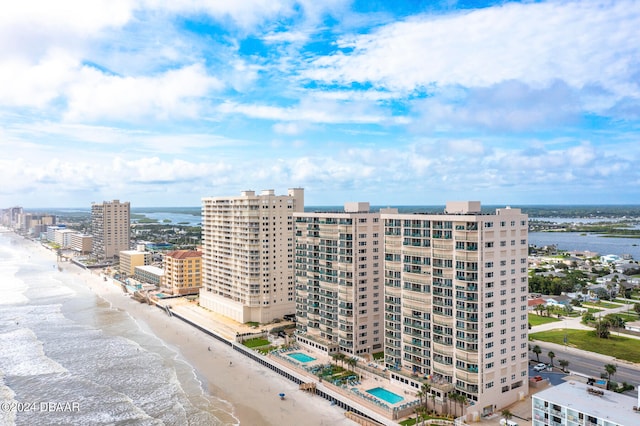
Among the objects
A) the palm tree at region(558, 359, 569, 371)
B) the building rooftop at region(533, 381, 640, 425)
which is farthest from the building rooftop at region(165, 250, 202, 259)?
the building rooftop at region(533, 381, 640, 425)

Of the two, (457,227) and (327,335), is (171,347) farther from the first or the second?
(457,227)

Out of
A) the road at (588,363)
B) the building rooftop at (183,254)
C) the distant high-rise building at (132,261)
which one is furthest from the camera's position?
the distant high-rise building at (132,261)

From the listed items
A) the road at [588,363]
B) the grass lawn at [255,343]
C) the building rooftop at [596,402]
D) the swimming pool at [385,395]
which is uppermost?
the building rooftop at [596,402]

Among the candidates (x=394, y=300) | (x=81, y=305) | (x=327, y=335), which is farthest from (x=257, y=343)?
(x=81, y=305)

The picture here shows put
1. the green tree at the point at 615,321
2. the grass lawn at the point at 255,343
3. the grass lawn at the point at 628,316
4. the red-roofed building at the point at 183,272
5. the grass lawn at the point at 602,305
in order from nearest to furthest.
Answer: the grass lawn at the point at 255,343 → the green tree at the point at 615,321 → the grass lawn at the point at 628,316 → the grass lawn at the point at 602,305 → the red-roofed building at the point at 183,272

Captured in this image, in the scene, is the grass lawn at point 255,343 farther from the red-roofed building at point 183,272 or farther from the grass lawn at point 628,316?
the grass lawn at point 628,316

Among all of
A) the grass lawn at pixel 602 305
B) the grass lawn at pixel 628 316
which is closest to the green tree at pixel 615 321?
the grass lawn at pixel 628 316

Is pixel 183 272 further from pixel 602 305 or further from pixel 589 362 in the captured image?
pixel 602 305

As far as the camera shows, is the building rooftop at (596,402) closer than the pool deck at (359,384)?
Yes
